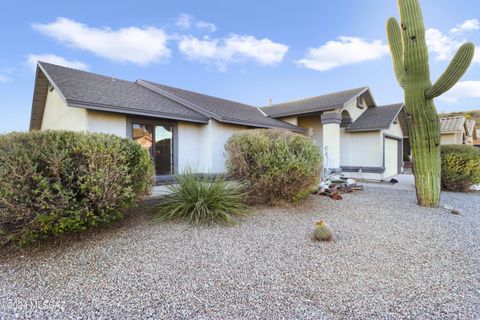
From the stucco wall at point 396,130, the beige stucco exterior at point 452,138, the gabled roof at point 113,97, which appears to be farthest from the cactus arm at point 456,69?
the beige stucco exterior at point 452,138

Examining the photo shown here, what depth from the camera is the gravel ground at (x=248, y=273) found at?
2395mm

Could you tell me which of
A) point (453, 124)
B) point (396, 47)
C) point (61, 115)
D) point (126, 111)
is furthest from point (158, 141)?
point (453, 124)

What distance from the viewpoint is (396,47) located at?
691cm

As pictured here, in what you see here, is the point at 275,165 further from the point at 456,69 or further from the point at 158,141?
the point at 158,141

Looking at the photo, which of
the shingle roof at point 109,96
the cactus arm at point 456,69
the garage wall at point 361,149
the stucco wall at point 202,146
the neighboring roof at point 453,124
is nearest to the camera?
the cactus arm at point 456,69

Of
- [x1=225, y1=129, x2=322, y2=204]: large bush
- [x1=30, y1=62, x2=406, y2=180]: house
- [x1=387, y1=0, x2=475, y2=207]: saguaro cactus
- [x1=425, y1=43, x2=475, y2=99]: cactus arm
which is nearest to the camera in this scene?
[x1=425, y1=43, x2=475, y2=99]: cactus arm

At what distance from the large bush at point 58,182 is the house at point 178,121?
3.73 m

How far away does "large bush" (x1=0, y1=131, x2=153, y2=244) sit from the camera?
124 inches

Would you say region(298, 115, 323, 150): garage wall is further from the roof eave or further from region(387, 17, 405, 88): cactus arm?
the roof eave

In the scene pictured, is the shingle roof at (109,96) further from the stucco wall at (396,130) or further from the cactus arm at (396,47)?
the stucco wall at (396,130)

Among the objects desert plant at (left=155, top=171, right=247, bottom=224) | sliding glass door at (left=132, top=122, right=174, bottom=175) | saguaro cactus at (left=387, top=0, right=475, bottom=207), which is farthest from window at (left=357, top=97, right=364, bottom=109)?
desert plant at (left=155, top=171, right=247, bottom=224)

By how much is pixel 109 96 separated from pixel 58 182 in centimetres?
561

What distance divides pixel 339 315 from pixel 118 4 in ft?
42.4

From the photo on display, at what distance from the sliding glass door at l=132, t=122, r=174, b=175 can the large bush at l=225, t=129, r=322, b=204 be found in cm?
354
